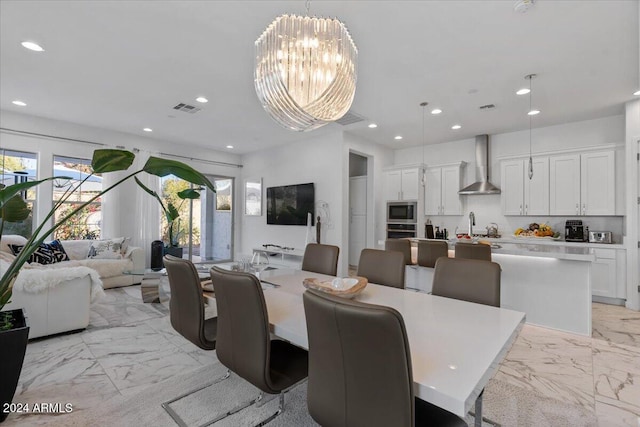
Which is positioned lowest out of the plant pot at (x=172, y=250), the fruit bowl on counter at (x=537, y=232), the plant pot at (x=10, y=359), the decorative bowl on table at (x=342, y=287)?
the plant pot at (x=10, y=359)

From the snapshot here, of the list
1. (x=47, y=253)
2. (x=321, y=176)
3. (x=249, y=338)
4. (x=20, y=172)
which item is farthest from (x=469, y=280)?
(x=20, y=172)

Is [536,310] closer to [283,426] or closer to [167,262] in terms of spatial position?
[283,426]

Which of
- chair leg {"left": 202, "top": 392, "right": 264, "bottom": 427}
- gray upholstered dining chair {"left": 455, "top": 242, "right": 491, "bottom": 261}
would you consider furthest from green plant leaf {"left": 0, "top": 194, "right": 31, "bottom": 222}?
gray upholstered dining chair {"left": 455, "top": 242, "right": 491, "bottom": 261}

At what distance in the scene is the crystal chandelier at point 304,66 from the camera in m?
1.87

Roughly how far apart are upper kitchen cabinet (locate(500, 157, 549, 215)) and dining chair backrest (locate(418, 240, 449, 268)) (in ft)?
7.98

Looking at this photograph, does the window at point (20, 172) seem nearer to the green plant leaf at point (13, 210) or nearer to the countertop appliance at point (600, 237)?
the green plant leaf at point (13, 210)

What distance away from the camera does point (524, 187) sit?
204 inches

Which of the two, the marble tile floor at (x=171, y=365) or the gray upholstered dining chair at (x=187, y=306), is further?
the marble tile floor at (x=171, y=365)

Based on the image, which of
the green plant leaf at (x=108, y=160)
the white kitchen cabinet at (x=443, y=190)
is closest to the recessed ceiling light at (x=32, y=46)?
the green plant leaf at (x=108, y=160)

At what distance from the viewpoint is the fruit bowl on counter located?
4980 mm

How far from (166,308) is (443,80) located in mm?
4370

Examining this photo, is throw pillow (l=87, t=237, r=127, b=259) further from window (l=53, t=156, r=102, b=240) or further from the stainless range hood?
the stainless range hood

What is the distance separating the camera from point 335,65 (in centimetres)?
193

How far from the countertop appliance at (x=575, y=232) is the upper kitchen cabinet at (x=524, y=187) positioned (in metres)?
0.37
